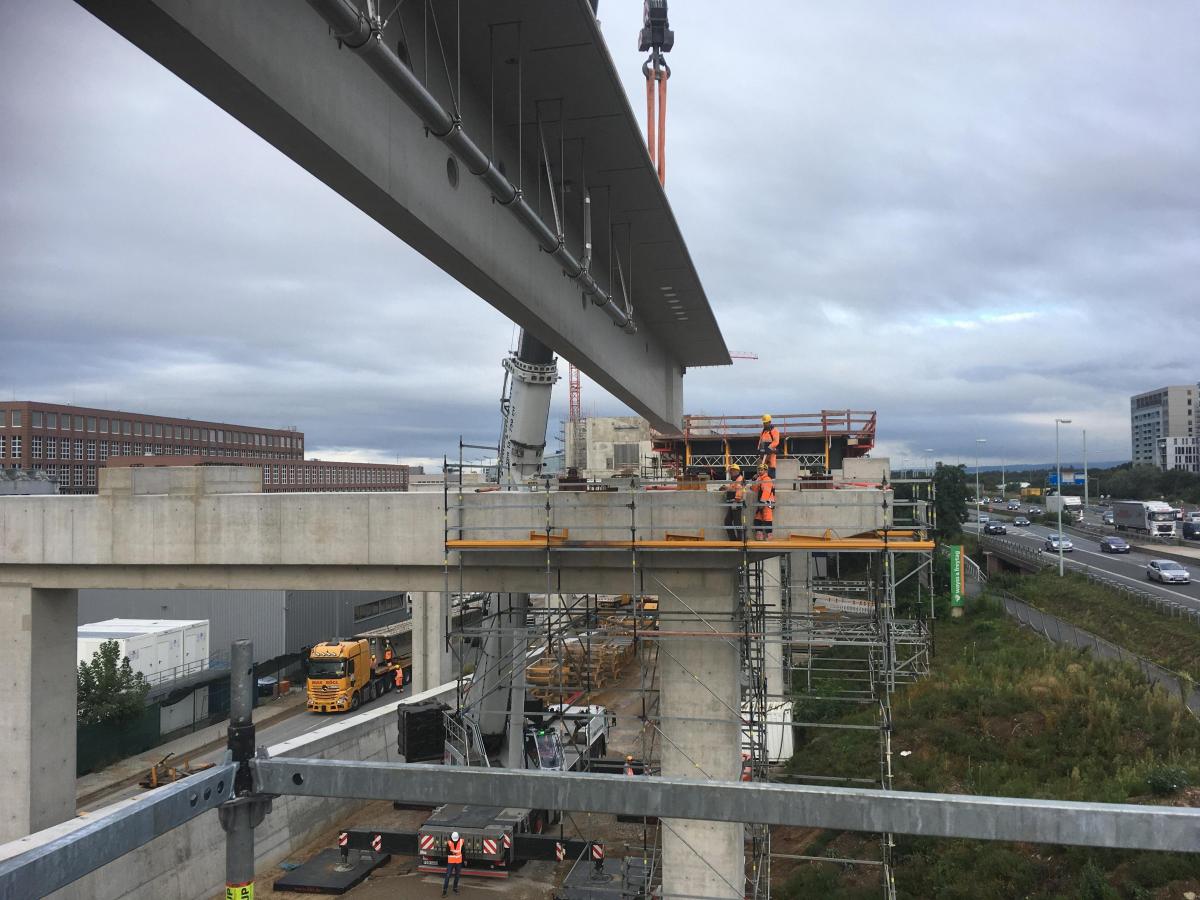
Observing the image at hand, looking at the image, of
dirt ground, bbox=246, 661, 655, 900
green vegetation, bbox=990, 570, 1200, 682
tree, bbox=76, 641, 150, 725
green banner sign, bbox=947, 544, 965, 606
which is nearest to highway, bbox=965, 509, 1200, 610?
green vegetation, bbox=990, 570, 1200, 682

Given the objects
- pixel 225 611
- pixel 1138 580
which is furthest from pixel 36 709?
pixel 1138 580

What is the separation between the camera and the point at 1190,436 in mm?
158250

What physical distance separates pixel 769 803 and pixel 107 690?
2536cm

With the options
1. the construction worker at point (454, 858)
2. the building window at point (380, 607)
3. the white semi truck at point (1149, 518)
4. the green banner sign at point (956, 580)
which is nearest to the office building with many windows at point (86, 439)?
the building window at point (380, 607)

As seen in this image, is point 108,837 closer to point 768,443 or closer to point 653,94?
point 768,443

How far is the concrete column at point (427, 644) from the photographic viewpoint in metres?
25.9

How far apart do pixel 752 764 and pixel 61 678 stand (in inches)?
500

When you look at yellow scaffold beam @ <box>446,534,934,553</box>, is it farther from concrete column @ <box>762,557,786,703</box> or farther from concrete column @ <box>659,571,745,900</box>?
concrete column @ <box>762,557,786,703</box>

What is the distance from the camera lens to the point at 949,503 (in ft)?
178

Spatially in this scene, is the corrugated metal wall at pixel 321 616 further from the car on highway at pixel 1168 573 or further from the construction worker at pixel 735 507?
the car on highway at pixel 1168 573

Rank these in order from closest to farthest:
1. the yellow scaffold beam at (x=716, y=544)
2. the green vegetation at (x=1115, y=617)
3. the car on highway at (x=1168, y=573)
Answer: the yellow scaffold beam at (x=716, y=544)
the green vegetation at (x=1115, y=617)
the car on highway at (x=1168, y=573)

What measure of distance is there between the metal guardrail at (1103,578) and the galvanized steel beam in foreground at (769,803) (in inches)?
1119

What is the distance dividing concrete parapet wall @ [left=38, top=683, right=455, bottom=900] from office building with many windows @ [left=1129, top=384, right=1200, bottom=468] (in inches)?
6910

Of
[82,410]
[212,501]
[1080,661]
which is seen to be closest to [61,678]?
[212,501]
